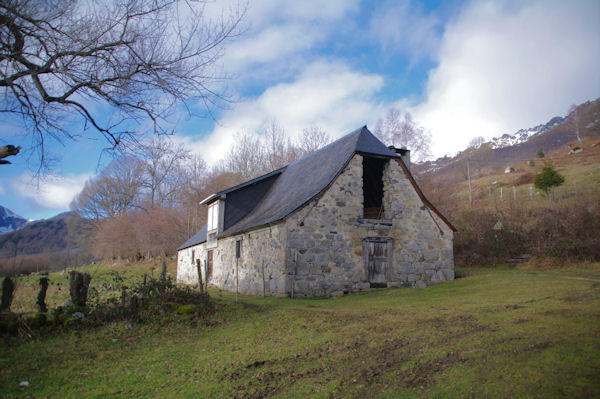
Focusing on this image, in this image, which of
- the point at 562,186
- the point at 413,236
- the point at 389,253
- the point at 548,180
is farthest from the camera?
the point at 562,186

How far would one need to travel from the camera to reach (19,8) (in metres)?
5.74

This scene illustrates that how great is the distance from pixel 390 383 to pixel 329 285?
8162 mm

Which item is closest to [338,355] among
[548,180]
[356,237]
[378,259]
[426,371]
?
[426,371]

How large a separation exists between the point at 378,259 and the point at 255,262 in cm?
459

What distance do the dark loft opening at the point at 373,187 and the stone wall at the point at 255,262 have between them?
4973mm

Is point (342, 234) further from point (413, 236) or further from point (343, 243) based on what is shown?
point (413, 236)

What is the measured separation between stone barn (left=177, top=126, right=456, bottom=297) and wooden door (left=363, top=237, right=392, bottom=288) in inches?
1.4

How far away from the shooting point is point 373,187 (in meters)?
17.3

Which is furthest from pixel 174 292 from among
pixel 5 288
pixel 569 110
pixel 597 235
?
pixel 569 110

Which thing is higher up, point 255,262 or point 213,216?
point 213,216

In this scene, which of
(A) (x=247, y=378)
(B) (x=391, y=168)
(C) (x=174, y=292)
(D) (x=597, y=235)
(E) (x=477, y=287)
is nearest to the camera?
(A) (x=247, y=378)

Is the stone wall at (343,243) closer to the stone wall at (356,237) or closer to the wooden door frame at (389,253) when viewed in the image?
the stone wall at (356,237)

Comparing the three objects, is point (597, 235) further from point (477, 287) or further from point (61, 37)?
point (61, 37)

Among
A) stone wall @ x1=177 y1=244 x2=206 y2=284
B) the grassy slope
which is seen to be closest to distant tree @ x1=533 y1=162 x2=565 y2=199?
the grassy slope
